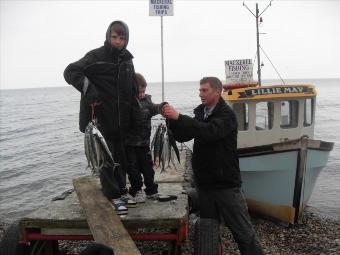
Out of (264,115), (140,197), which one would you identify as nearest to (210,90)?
(140,197)

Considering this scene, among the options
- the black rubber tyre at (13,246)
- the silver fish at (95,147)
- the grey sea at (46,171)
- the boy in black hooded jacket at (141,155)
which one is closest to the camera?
the silver fish at (95,147)

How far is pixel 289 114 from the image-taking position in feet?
34.1

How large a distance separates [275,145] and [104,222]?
201 inches

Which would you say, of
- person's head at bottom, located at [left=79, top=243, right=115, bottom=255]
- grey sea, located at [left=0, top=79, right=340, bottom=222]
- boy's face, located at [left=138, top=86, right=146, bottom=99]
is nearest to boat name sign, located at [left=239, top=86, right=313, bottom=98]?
grey sea, located at [left=0, top=79, right=340, bottom=222]

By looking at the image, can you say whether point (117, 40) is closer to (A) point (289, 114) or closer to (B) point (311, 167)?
(B) point (311, 167)

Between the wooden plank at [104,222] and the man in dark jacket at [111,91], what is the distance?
178mm

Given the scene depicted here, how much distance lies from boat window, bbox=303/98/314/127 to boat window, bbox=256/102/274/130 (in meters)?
0.85

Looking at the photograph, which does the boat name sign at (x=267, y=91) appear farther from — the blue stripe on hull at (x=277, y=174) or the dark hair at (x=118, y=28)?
the dark hair at (x=118, y=28)

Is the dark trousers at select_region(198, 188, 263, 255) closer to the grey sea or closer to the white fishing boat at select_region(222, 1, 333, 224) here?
the white fishing boat at select_region(222, 1, 333, 224)

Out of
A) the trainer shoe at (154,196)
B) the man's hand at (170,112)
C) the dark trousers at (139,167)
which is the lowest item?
the trainer shoe at (154,196)

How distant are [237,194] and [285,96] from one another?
211 inches

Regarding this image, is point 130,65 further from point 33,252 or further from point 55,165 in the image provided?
point 55,165

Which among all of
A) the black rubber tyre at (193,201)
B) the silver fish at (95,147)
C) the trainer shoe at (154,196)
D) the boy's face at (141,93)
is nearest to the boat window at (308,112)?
the black rubber tyre at (193,201)

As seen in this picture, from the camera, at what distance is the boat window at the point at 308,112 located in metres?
10.3
